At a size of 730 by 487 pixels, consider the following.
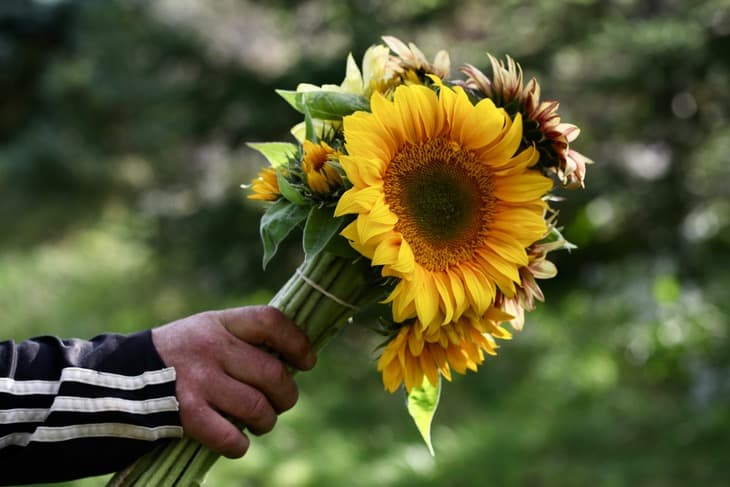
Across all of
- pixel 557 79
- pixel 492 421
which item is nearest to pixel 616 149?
pixel 557 79

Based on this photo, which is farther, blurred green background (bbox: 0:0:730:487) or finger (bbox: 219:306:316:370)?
blurred green background (bbox: 0:0:730:487)

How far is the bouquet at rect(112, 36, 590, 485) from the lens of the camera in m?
1.08

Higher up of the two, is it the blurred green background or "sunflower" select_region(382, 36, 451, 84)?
"sunflower" select_region(382, 36, 451, 84)

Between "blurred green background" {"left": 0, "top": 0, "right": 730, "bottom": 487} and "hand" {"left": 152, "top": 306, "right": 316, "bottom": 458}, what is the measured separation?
1807 millimetres

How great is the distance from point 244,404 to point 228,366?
6cm

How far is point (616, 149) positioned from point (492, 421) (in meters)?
2.19

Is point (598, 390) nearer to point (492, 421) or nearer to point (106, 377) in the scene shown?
point (492, 421)

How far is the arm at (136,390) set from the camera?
1156 millimetres

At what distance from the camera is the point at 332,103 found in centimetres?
118

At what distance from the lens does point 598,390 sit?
3838mm

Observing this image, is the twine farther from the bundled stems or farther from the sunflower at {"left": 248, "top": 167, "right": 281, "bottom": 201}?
the sunflower at {"left": 248, "top": 167, "right": 281, "bottom": 201}

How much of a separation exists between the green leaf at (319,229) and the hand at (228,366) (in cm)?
14

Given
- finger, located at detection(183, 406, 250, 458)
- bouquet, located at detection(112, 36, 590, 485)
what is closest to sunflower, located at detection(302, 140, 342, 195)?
bouquet, located at detection(112, 36, 590, 485)

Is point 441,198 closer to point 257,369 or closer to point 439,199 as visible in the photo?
point 439,199
